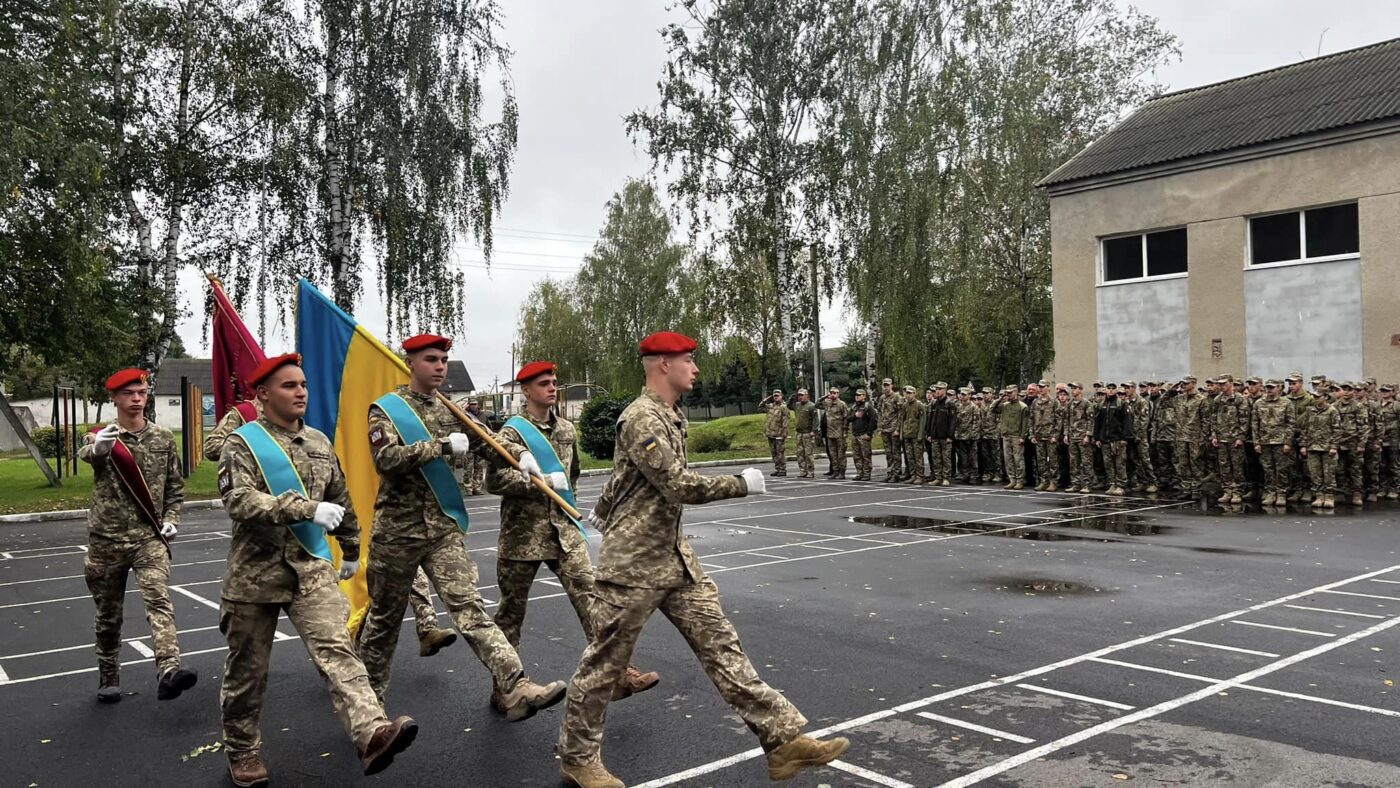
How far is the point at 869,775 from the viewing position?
469 cm

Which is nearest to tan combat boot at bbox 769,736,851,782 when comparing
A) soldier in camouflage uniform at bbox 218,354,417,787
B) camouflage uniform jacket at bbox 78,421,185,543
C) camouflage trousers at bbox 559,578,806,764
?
camouflage trousers at bbox 559,578,806,764

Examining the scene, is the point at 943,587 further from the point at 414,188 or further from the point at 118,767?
the point at 414,188

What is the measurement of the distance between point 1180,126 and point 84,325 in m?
24.7

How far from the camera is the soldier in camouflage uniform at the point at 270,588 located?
15.0ft

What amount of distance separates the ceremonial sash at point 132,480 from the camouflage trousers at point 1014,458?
55.1 feet

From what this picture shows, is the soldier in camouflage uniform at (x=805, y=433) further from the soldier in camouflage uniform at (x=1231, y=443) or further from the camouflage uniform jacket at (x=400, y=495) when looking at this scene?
the camouflage uniform jacket at (x=400, y=495)

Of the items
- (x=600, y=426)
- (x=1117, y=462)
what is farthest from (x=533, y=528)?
(x=600, y=426)

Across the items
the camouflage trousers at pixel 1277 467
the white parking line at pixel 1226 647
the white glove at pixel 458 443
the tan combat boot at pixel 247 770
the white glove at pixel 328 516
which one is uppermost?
the white glove at pixel 458 443

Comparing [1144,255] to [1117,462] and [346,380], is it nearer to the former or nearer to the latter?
[1117,462]

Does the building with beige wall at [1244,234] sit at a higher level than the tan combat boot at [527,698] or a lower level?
higher

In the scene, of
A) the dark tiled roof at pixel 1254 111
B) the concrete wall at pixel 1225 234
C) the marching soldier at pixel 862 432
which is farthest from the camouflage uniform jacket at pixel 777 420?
the dark tiled roof at pixel 1254 111

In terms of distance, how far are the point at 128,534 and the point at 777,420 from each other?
19.7m

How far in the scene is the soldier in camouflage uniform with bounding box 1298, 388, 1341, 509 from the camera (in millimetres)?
15984

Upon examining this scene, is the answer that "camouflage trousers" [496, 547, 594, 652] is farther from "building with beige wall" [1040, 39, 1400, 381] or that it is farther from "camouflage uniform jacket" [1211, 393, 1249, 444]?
"building with beige wall" [1040, 39, 1400, 381]
